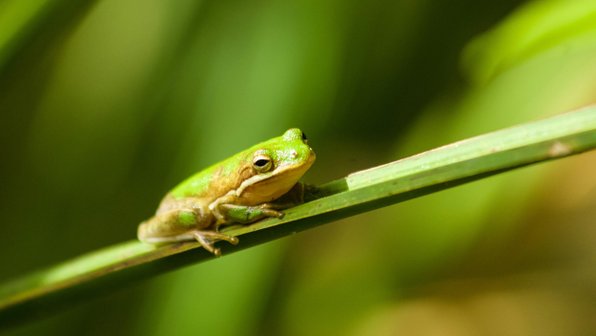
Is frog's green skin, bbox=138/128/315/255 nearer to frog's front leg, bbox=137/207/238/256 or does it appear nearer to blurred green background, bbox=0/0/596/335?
frog's front leg, bbox=137/207/238/256

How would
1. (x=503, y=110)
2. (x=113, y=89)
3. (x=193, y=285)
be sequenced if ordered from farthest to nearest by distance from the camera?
1. (x=113, y=89)
2. (x=193, y=285)
3. (x=503, y=110)

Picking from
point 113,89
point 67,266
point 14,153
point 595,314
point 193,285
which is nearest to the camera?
point 67,266

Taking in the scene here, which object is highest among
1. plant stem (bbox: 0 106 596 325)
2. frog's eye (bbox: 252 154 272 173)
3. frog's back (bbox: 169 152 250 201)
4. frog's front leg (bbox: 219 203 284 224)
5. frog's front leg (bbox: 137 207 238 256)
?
frog's back (bbox: 169 152 250 201)

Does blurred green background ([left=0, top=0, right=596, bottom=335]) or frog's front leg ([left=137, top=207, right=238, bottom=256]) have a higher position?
blurred green background ([left=0, top=0, right=596, bottom=335])

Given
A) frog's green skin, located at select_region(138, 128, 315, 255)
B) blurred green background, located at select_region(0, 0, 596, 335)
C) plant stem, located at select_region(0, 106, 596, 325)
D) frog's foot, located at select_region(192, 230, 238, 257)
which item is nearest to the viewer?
plant stem, located at select_region(0, 106, 596, 325)

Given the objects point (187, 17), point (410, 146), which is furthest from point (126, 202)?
point (410, 146)

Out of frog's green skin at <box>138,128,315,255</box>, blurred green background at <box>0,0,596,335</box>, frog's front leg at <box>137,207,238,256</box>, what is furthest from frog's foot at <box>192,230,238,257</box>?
blurred green background at <box>0,0,596,335</box>

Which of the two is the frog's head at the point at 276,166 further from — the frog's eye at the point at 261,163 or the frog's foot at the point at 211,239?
the frog's foot at the point at 211,239

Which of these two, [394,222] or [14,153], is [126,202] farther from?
[394,222]

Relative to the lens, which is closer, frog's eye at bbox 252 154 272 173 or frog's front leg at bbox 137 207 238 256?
frog's eye at bbox 252 154 272 173
